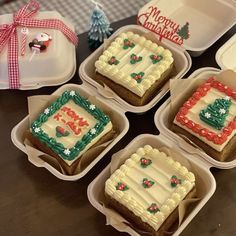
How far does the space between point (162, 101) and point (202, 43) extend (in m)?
0.27

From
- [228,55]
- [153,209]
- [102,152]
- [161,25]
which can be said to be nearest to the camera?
[153,209]

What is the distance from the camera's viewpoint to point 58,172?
1089mm

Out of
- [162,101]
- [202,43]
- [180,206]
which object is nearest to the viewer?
[180,206]

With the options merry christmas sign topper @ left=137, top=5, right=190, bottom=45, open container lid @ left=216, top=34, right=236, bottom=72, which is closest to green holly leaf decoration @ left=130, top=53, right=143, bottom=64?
merry christmas sign topper @ left=137, top=5, right=190, bottom=45

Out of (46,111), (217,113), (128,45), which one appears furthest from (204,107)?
(46,111)

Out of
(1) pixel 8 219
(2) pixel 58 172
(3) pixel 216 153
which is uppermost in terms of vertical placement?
(3) pixel 216 153

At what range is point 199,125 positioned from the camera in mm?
1131

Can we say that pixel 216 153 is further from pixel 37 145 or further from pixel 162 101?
pixel 37 145

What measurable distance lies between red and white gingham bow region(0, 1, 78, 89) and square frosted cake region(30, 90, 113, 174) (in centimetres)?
16

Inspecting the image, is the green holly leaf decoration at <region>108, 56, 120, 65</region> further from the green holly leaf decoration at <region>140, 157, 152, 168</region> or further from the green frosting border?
A: the green holly leaf decoration at <region>140, 157, 152, 168</region>

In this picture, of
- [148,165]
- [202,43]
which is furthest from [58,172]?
[202,43]

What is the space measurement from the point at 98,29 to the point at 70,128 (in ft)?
1.15

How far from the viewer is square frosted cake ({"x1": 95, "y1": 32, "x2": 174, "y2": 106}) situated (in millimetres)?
1198

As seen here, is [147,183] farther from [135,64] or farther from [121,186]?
[135,64]
